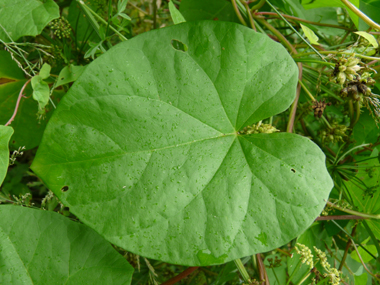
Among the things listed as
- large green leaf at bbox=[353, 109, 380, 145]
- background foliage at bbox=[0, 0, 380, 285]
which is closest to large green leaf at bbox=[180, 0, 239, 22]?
background foliage at bbox=[0, 0, 380, 285]

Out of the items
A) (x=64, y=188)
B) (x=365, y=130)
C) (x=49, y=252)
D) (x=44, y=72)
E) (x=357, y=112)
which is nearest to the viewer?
(x=64, y=188)

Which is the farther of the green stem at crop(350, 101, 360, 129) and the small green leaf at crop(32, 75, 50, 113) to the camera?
the green stem at crop(350, 101, 360, 129)

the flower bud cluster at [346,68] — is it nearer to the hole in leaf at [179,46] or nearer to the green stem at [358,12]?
the green stem at [358,12]

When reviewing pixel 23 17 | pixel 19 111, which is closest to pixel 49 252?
pixel 19 111

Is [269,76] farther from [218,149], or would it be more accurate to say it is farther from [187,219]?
[187,219]

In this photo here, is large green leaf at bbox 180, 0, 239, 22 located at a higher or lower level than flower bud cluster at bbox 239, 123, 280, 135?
higher

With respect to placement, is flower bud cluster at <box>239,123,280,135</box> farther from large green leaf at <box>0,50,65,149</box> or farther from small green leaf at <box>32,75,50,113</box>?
large green leaf at <box>0,50,65,149</box>

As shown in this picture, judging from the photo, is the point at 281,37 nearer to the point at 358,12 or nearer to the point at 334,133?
the point at 358,12
